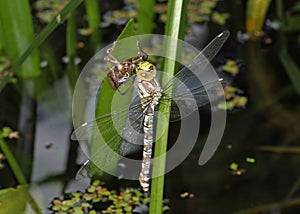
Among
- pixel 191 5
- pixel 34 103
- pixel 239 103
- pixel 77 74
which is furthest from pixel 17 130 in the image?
pixel 191 5

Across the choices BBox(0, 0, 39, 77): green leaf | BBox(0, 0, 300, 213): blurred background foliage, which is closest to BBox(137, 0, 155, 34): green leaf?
BBox(0, 0, 300, 213): blurred background foliage

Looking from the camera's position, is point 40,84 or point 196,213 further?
point 40,84

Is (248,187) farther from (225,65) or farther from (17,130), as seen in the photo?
(17,130)

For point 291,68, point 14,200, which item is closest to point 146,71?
point 14,200

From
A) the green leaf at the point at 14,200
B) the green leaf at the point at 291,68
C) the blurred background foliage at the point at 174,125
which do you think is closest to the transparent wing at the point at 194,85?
the blurred background foliage at the point at 174,125

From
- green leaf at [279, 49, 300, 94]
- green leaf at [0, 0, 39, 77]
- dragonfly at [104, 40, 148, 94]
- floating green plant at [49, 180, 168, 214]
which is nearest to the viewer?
dragonfly at [104, 40, 148, 94]

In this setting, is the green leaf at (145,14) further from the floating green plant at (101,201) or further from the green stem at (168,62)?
the green stem at (168,62)

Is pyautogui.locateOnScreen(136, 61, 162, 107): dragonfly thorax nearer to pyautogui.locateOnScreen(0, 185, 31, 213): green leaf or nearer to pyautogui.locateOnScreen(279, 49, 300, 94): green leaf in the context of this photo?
pyautogui.locateOnScreen(0, 185, 31, 213): green leaf
